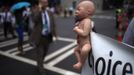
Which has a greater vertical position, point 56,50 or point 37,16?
point 37,16

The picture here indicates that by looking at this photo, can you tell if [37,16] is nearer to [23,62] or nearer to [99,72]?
[23,62]

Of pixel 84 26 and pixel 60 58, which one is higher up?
pixel 84 26

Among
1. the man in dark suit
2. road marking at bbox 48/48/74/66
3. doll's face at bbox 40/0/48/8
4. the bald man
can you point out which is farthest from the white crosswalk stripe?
the bald man

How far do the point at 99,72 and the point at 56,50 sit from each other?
7.39 m

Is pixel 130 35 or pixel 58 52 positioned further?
pixel 58 52

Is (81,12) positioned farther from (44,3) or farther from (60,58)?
(60,58)

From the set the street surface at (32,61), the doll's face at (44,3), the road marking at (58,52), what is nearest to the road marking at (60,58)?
the street surface at (32,61)

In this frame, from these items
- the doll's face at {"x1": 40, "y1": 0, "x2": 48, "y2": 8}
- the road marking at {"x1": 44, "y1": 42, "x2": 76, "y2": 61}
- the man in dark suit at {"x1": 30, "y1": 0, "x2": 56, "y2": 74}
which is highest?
the doll's face at {"x1": 40, "y1": 0, "x2": 48, "y2": 8}

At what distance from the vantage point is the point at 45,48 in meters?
6.45

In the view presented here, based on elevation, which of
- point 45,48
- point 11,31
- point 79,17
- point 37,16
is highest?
point 79,17

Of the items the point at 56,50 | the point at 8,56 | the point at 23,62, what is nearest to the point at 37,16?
the point at 23,62

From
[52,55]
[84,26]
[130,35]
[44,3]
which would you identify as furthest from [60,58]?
[130,35]

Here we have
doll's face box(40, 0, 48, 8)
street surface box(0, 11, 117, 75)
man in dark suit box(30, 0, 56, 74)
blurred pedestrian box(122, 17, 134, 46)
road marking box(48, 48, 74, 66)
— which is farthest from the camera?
road marking box(48, 48, 74, 66)

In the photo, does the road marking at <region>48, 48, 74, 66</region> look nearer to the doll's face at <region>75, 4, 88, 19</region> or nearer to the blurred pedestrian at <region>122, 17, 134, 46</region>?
the doll's face at <region>75, 4, 88, 19</region>
